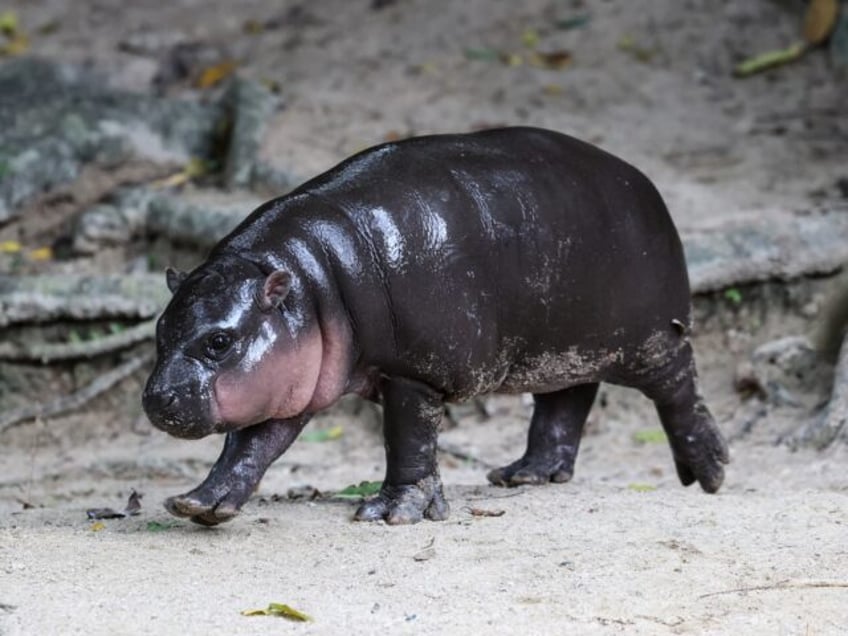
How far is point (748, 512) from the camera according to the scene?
5316 millimetres

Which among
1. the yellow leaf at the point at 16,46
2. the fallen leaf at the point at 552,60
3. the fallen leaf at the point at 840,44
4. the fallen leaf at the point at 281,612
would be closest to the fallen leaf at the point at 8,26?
the yellow leaf at the point at 16,46

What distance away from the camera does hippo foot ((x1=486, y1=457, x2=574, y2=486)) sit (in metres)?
6.12

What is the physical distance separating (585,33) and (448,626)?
698 centimetres

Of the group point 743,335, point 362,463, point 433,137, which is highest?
point 433,137

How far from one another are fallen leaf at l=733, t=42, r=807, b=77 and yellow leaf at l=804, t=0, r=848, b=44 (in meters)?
0.10

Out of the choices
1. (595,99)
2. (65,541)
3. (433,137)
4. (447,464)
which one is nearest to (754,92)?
(595,99)

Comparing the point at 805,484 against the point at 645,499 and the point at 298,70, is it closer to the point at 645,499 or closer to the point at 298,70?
the point at 645,499

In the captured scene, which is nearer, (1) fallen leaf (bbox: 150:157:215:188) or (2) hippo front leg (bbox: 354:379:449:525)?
(2) hippo front leg (bbox: 354:379:449:525)

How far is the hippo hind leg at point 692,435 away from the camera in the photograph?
20.0ft

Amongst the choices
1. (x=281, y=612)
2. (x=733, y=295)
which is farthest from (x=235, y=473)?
(x=733, y=295)

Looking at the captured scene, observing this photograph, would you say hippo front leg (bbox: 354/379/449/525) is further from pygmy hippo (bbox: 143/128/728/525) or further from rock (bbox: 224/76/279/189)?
rock (bbox: 224/76/279/189)

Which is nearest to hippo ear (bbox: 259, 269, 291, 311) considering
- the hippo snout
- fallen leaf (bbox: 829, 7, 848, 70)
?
the hippo snout

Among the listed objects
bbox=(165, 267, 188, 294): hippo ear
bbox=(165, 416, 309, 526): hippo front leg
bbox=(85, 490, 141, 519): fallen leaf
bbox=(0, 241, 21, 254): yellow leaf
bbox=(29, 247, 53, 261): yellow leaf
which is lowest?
bbox=(85, 490, 141, 519): fallen leaf

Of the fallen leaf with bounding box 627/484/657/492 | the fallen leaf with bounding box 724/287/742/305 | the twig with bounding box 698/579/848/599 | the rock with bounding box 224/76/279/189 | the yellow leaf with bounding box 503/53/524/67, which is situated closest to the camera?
the twig with bounding box 698/579/848/599
